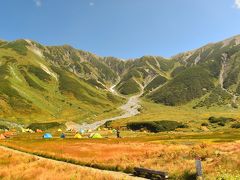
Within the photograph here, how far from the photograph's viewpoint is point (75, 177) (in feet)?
104

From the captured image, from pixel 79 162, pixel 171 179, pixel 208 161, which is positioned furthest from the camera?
pixel 79 162

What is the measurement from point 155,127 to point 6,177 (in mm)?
158605

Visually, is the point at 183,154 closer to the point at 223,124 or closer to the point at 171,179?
the point at 171,179

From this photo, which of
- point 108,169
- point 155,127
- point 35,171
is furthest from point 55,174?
point 155,127

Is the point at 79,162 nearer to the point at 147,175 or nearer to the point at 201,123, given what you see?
the point at 147,175

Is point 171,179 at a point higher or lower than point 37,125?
lower

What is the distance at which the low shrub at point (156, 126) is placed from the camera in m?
187

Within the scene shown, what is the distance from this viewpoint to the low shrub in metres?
187

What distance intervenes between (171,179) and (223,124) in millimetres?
164312

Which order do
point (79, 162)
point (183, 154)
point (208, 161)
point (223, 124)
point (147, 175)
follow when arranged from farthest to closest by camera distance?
point (223, 124) < point (79, 162) < point (183, 154) < point (208, 161) < point (147, 175)

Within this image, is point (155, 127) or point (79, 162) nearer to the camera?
point (79, 162)

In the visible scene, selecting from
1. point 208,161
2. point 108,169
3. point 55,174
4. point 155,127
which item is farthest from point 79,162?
point 155,127

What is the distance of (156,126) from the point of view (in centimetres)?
18950

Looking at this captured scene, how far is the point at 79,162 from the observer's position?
149 ft
